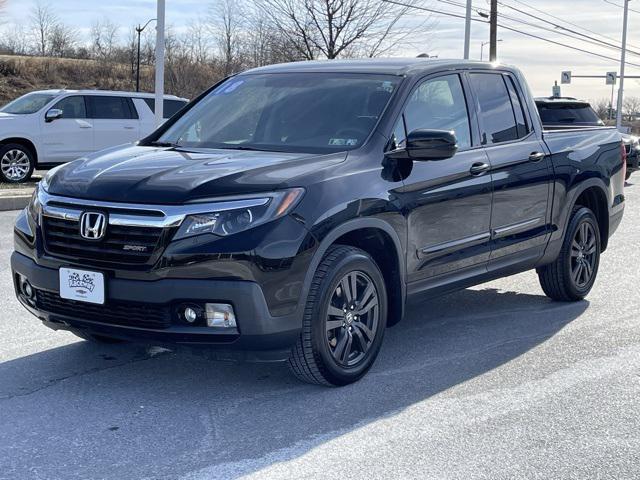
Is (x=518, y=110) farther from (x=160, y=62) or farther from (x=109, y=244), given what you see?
(x=160, y=62)

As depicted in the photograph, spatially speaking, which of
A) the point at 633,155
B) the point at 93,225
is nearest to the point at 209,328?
the point at 93,225

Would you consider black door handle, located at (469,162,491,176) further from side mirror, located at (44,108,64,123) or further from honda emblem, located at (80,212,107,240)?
side mirror, located at (44,108,64,123)

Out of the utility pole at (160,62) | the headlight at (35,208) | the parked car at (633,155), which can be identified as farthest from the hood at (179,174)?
the parked car at (633,155)

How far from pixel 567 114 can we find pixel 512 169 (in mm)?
9202

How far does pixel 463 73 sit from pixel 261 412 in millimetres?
2852

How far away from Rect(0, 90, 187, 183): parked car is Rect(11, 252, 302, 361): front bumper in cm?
1273

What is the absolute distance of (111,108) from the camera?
1830cm

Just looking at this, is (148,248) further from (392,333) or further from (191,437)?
(392,333)

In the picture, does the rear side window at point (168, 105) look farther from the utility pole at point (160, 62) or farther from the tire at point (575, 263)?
the tire at point (575, 263)

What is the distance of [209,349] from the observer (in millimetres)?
4695

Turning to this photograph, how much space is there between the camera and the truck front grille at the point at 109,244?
181 inches

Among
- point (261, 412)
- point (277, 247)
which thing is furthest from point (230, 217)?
point (261, 412)

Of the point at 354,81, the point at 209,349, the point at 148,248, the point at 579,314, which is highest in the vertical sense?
the point at 354,81

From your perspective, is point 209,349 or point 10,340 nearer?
point 209,349
